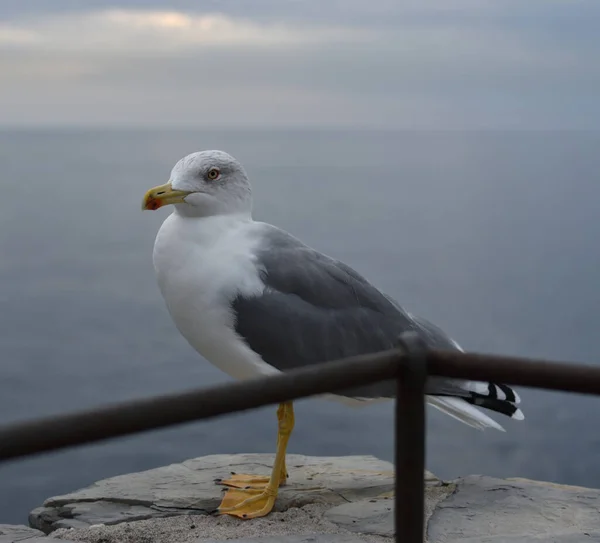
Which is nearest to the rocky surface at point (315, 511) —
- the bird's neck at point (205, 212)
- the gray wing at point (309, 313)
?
the gray wing at point (309, 313)

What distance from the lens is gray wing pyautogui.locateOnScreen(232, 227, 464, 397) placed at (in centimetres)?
409

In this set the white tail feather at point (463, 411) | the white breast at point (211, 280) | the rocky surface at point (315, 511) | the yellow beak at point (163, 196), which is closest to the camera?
the rocky surface at point (315, 511)

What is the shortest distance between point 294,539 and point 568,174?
306ft

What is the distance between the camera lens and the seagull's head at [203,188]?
167 inches

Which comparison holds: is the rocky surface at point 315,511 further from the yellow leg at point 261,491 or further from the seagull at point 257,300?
the seagull at point 257,300

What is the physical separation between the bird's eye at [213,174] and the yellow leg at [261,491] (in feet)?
3.66

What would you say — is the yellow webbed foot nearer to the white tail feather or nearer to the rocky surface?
the rocky surface

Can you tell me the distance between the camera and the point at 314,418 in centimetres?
2483

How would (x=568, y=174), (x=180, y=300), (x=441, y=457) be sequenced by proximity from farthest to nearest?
Answer: (x=568, y=174)
(x=441, y=457)
(x=180, y=300)

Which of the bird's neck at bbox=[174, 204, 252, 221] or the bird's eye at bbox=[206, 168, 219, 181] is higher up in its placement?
the bird's eye at bbox=[206, 168, 219, 181]

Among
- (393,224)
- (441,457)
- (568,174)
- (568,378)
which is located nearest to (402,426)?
(568,378)

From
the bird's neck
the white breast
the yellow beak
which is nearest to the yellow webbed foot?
the white breast

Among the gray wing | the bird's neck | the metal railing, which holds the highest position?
the bird's neck

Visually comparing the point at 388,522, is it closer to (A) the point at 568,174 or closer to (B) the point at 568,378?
(B) the point at 568,378
